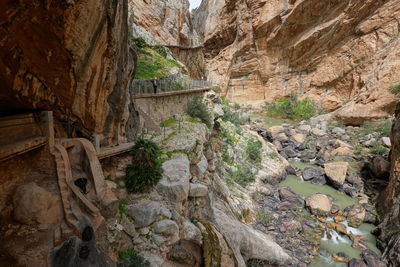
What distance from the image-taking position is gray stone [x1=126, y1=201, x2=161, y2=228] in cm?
655

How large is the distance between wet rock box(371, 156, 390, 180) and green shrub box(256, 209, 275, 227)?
31.3ft

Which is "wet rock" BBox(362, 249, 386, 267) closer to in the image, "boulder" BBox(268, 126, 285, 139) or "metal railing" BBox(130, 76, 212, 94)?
"metal railing" BBox(130, 76, 212, 94)

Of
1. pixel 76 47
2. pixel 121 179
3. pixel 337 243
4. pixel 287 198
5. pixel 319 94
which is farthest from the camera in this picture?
pixel 319 94

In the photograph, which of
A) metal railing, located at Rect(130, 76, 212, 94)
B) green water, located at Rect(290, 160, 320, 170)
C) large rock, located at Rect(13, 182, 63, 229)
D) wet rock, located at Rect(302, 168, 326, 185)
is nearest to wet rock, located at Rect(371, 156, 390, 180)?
wet rock, located at Rect(302, 168, 326, 185)

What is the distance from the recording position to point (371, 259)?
1012 cm

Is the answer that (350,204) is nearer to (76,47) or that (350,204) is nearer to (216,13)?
(76,47)

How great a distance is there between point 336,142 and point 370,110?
6.45 meters

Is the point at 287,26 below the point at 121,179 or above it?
above

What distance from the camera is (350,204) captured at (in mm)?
14703

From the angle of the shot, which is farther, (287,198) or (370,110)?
(370,110)

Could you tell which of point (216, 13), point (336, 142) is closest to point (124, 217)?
point (336, 142)

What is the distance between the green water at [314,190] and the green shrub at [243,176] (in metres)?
3.18

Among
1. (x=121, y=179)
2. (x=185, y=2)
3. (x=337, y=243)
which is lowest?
(x=337, y=243)

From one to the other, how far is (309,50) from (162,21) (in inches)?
894
